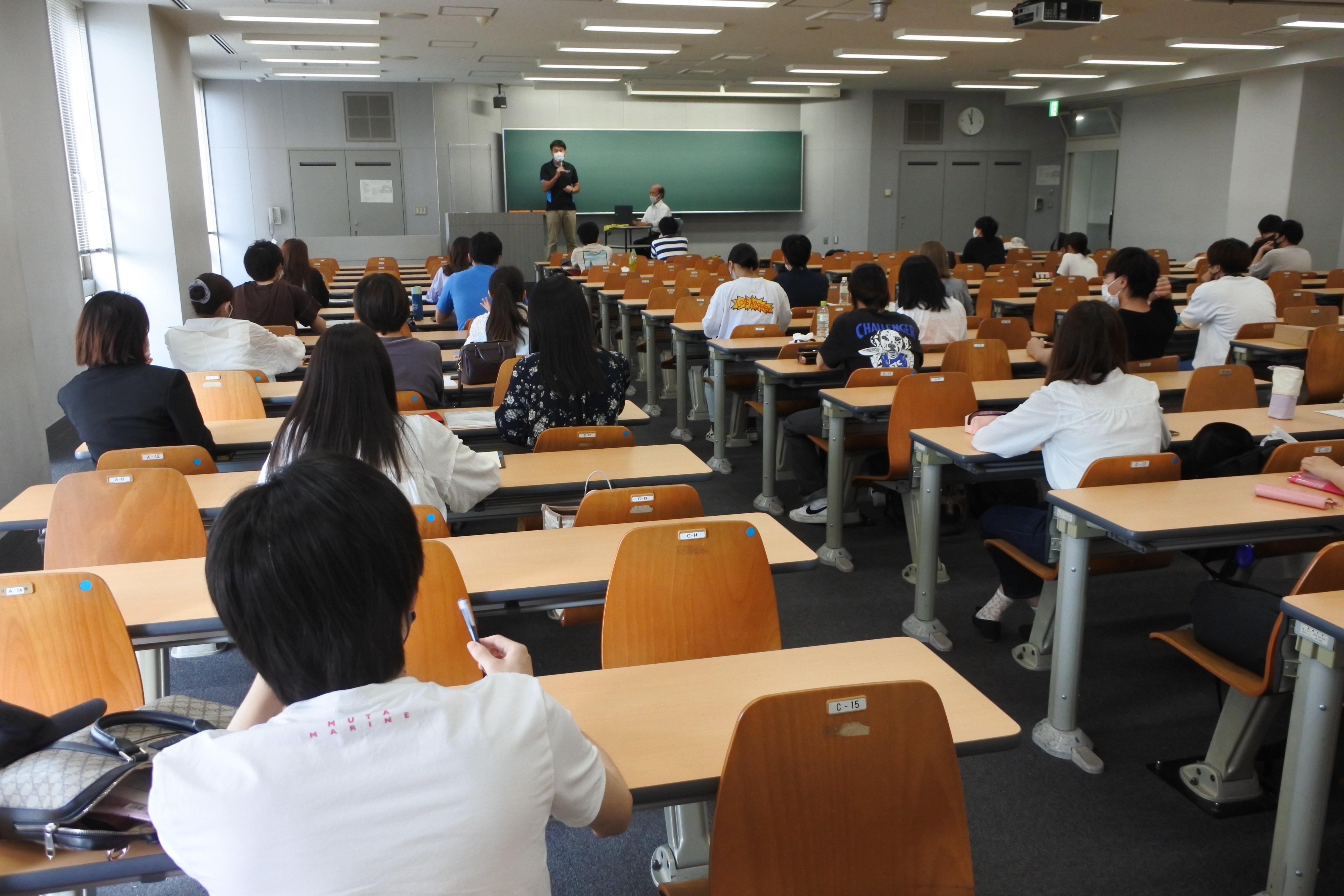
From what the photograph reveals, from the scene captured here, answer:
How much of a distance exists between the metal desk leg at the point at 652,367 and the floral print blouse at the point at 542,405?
11.4 ft

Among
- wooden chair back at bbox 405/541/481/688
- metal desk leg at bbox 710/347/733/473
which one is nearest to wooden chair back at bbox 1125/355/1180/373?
metal desk leg at bbox 710/347/733/473

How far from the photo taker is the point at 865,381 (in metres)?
4.48

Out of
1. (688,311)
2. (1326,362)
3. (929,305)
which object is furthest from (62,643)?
(1326,362)

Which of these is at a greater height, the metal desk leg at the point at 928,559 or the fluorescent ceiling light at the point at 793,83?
the fluorescent ceiling light at the point at 793,83

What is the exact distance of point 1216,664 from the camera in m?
2.48

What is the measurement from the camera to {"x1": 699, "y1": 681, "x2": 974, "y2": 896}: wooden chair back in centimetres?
139

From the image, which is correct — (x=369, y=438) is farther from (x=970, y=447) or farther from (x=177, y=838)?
(x=970, y=447)

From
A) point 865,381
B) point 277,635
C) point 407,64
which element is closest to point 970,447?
point 865,381

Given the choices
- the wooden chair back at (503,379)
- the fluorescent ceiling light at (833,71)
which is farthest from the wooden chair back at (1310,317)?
the fluorescent ceiling light at (833,71)

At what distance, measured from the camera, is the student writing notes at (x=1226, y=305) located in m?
5.93

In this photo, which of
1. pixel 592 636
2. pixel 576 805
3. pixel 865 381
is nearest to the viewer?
pixel 576 805

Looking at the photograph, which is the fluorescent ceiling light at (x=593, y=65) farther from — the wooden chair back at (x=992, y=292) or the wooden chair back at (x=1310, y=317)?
the wooden chair back at (x=1310, y=317)

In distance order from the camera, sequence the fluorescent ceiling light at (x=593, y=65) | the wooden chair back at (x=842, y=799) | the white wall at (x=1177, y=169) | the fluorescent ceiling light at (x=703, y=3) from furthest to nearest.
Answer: the white wall at (x=1177, y=169)
the fluorescent ceiling light at (x=593, y=65)
the fluorescent ceiling light at (x=703, y=3)
the wooden chair back at (x=842, y=799)

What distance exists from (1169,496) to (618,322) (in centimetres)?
719
